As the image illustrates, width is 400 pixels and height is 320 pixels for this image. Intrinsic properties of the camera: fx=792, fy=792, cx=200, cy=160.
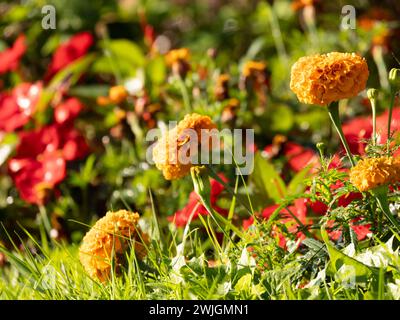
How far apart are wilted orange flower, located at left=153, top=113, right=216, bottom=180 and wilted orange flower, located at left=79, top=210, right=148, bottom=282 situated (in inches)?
5.7

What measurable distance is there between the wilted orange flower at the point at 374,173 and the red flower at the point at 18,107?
1.61 m

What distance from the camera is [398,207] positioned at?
149 centimetres

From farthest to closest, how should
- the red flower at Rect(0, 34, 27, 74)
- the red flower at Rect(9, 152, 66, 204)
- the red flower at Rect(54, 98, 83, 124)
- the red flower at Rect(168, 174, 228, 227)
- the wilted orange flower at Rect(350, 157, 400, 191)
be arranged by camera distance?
the red flower at Rect(0, 34, 27, 74)
the red flower at Rect(54, 98, 83, 124)
the red flower at Rect(9, 152, 66, 204)
the red flower at Rect(168, 174, 228, 227)
the wilted orange flower at Rect(350, 157, 400, 191)

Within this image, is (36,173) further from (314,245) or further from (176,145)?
(314,245)

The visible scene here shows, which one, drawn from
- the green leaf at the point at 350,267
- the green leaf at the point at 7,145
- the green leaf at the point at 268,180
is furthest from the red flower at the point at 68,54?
the green leaf at the point at 350,267

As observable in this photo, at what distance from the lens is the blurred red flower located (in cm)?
241

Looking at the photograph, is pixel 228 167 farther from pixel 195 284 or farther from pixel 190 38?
pixel 190 38

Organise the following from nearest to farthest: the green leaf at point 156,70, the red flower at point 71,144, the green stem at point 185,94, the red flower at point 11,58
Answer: the green stem at point 185,94 < the red flower at point 71,144 < the green leaf at point 156,70 < the red flower at point 11,58

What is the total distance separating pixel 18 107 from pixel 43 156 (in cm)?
26

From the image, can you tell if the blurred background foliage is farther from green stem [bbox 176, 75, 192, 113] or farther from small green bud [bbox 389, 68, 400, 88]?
small green bud [bbox 389, 68, 400, 88]

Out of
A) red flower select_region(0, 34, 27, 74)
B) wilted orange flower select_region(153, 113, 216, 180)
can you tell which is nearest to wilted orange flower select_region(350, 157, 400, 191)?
wilted orange flower select_region(153, 113, 216, 180)

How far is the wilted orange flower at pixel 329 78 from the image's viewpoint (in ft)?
4.58

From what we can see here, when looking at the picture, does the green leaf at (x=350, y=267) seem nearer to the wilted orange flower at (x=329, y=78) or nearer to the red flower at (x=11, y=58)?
the wilted orange flower at (x=329, y=78)
